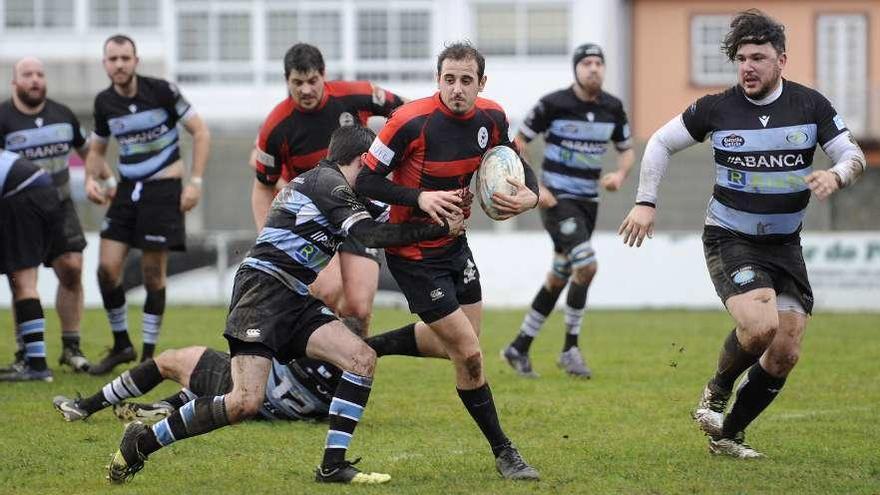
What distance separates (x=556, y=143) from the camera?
12133 mm

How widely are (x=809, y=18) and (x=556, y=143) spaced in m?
25.7

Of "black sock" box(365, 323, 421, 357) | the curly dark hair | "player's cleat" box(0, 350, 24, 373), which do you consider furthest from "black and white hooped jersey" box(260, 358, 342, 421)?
"player's cleat" box(0, 350, 24, 373)

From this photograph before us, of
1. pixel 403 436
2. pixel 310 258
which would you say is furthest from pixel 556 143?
pixel 310 258

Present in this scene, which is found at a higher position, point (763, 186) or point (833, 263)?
point (763, 186)

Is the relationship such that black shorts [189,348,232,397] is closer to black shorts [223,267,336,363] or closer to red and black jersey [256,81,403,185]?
black shorts [223,267,336,363]

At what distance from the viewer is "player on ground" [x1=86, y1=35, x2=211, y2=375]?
11.6m

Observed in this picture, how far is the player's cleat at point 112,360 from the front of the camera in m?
11.4

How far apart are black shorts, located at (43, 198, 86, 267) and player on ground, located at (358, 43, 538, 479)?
4966 mm

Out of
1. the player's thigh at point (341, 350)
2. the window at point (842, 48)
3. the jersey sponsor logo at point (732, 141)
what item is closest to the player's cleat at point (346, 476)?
the player's thigh at point (341, 350)

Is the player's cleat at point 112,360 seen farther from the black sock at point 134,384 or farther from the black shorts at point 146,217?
the black sock at point 134,384

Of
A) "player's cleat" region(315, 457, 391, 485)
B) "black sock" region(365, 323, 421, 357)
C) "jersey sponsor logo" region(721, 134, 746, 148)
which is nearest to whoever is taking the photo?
"player's cleat" region(315, 457, 391, 485)

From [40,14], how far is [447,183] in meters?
29.6

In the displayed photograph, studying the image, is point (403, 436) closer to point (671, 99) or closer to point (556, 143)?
point (556, 143)

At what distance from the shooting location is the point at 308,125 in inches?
393
